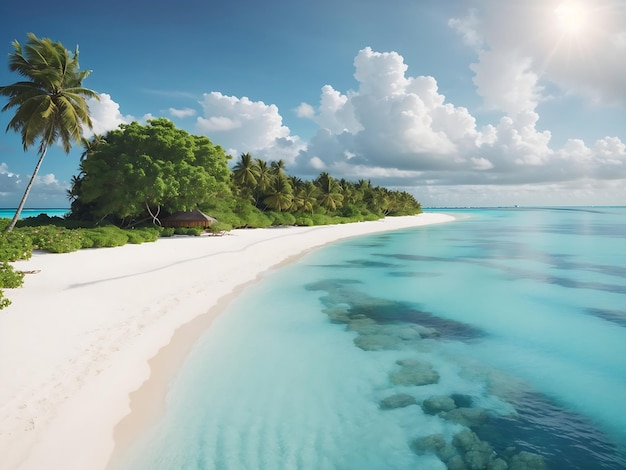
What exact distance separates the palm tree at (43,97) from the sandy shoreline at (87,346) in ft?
29.5

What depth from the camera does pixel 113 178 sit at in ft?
89.2

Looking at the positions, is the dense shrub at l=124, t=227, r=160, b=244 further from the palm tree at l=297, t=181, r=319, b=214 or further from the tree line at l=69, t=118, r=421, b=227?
the palm tree at l=297, t=181, r=319, b=214

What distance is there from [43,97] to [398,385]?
23721 mm

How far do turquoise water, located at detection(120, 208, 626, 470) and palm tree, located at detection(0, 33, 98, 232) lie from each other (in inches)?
618

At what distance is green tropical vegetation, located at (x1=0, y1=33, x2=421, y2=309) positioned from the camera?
67.1ft

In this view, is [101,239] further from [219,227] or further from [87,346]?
[87,346]

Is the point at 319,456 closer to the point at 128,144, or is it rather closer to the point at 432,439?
the point at 432,439

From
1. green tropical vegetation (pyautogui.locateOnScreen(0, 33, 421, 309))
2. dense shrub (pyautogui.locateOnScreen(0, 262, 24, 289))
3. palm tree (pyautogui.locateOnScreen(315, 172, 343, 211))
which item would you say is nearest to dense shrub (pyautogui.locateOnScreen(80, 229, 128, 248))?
green tropical vegetation (pyautogui.locateOnScreen(0, 33, 421, 309))

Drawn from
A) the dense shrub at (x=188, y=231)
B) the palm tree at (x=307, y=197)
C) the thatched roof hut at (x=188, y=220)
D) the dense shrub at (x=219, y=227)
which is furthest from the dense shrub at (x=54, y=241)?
the palm tree at (x=307, y=197)

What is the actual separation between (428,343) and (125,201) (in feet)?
79.7

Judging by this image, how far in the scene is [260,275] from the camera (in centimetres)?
1844

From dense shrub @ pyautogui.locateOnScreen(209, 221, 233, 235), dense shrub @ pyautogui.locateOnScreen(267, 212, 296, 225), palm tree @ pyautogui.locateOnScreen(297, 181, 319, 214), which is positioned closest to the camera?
dense shrub @ pyautogui.locateOnScreen(209, 221, 233, 235)

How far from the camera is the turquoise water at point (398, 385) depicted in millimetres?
5387

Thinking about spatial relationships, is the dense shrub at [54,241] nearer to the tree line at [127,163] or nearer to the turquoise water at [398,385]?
the tree line at [127,163]
